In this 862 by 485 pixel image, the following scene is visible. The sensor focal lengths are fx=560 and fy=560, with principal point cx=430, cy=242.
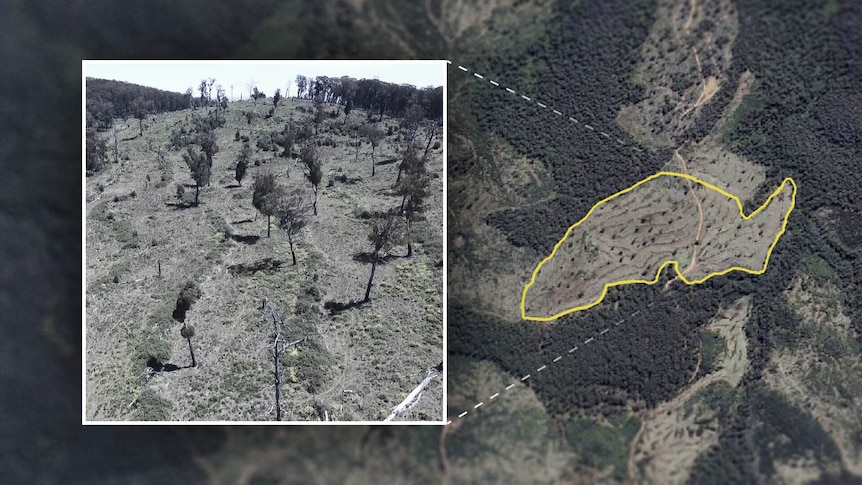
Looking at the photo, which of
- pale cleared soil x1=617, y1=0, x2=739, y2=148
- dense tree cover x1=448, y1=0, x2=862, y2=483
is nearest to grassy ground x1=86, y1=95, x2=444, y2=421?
dense tree cover x1=448, y1=0, x2=862, y2=483

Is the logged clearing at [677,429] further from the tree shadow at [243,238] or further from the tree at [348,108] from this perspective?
the tree shadow at [243,238]

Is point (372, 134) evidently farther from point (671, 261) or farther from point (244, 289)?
point (671, 261)

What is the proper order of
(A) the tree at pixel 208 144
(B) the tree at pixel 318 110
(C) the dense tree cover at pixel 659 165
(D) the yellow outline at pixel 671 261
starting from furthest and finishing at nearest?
(D) the yellow outline at pixel 671 261, (C) the dense tree cover at pixel 659 165, (B) the tree at pixel 318 110, (A) the tree at pixel 208 144

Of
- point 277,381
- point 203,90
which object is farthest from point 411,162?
point 277,381

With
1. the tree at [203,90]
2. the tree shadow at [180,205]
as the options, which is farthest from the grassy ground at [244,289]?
the tree at [203,90]

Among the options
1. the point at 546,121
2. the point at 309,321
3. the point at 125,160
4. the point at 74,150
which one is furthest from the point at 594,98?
the point at 74,150

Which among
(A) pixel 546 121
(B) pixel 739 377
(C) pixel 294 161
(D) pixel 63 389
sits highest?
(A) pixel 546 121

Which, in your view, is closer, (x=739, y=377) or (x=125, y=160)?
(x=125, y=160)

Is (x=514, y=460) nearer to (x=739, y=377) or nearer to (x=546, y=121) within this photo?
(x=739, y=377)
